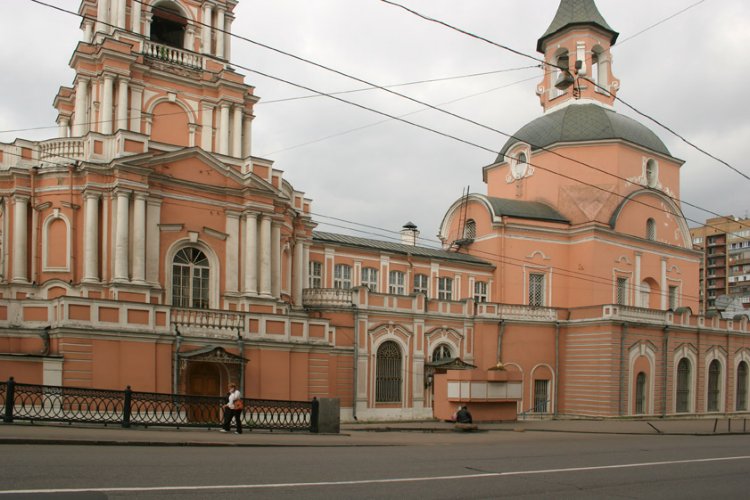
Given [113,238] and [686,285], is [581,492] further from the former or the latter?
[686,285]

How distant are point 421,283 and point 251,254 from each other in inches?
516

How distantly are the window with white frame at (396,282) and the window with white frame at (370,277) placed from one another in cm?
80

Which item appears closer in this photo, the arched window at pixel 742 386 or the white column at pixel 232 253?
the white column at pixel 232 253

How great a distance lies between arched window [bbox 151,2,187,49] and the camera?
31.4m

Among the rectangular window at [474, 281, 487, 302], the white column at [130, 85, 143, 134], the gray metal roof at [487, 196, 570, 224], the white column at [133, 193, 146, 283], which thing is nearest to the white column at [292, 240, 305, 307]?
the white column at [133, 193, 146, 283]

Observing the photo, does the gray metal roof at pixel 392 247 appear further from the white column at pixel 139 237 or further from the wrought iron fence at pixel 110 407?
the wrought iron fence at pixel 110 407

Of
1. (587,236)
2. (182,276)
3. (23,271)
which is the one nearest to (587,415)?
(587,236)

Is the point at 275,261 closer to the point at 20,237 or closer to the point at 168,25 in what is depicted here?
the point at 20,237

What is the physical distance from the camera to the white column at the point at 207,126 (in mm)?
31312

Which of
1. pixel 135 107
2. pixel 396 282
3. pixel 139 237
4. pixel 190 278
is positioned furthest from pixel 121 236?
pixel 396 282

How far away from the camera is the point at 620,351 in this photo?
1468 inches

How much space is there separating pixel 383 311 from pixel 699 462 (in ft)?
64.4

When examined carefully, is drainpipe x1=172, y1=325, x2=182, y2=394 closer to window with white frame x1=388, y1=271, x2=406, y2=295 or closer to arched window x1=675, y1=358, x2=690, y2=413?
window with white frame x1=388, y1=271, x2=406, y2=295

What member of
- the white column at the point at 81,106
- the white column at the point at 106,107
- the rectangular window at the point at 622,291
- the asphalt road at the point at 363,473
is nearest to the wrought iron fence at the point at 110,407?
the asphalt road at the point at 363,473
